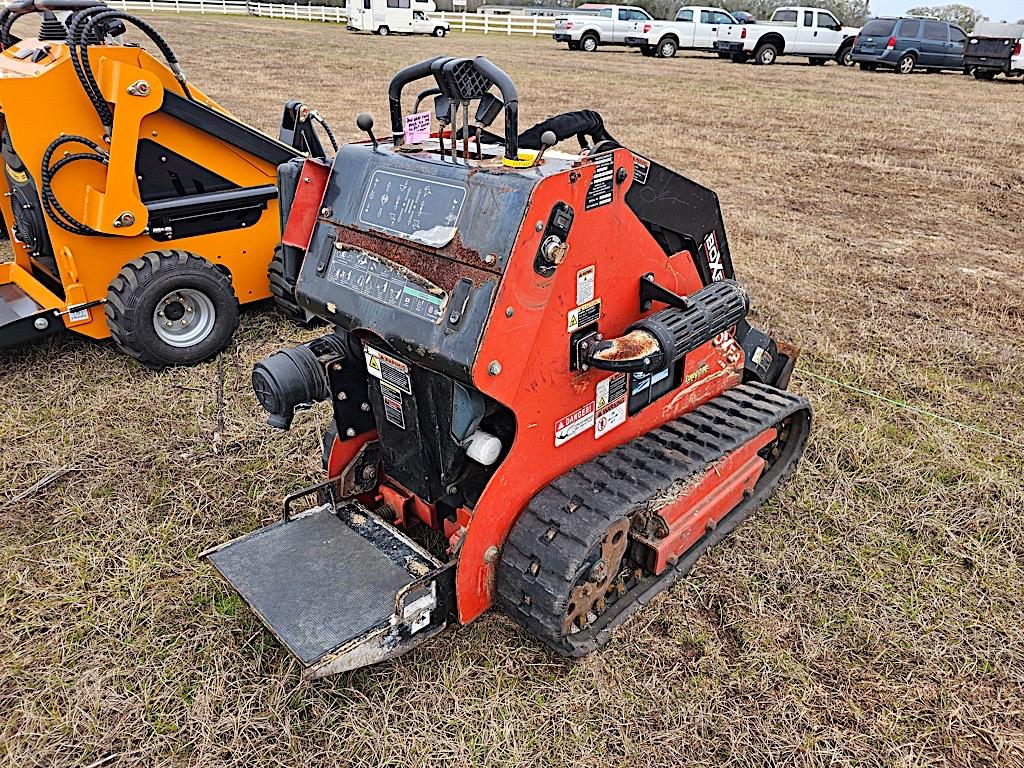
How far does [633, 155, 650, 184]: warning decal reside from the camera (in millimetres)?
3045

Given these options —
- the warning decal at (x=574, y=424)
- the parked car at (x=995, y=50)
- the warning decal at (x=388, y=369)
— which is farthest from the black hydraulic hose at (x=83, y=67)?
the parked car at (x=995, y=50)

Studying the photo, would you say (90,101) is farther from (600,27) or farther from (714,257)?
(600,27)

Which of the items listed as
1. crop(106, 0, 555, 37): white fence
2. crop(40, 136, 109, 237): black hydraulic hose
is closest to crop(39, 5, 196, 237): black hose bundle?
crop(40, 136, 109, 237): black hydraulic hose

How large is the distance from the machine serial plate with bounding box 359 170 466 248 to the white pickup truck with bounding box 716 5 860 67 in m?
25.6

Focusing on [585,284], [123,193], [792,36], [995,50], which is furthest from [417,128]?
[792,36]

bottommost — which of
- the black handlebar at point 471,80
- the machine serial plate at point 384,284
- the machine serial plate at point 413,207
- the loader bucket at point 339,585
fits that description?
the loader bucket at point 339,585

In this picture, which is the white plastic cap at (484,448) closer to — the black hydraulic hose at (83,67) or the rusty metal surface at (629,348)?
the rusty metal surface at (629,348)

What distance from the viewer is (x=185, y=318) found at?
5.51 metres

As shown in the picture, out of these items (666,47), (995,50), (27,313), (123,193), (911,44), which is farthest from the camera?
(666,47)

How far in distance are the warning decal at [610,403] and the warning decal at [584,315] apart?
0.96 feet

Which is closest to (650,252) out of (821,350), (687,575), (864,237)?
(687,575)

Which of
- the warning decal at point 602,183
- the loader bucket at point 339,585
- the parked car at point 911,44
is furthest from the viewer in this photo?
the parked car at point 911,44

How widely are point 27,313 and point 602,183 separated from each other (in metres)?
4.27

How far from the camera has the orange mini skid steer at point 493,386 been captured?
2.73m
